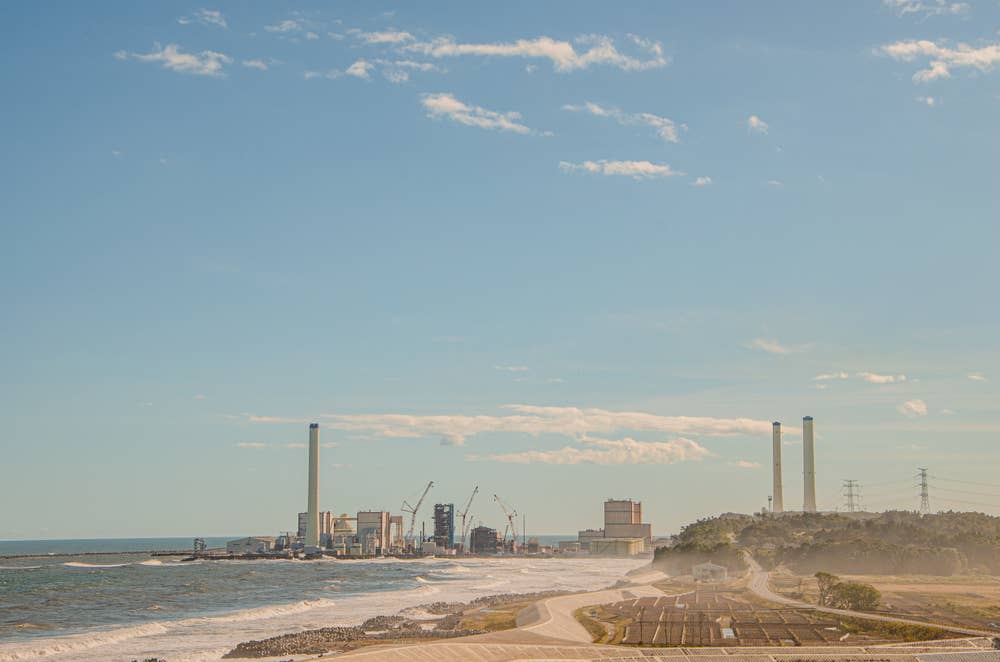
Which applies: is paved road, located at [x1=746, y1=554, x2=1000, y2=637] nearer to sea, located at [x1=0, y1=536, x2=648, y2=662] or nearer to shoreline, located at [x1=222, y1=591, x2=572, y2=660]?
shoreline, located at [x1=222, y1=591, x2=572, y2=660]

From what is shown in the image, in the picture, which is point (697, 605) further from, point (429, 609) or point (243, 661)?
point (243, 661)

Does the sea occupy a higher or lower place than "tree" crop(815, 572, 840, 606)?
lower

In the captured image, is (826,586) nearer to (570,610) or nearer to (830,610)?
(830,610)

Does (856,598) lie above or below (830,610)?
above

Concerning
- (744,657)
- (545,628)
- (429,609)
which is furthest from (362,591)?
(744,657)

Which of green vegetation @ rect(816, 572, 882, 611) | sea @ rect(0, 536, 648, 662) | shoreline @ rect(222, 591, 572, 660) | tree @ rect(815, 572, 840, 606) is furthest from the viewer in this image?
tree @ rect(815, 572, 840, 606)

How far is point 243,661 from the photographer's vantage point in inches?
2901

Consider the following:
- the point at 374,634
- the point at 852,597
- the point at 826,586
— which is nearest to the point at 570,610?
the point at 374,634

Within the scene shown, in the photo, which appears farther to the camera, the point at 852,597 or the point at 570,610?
the point at 570,610

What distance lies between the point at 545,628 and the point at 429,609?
3742 cm

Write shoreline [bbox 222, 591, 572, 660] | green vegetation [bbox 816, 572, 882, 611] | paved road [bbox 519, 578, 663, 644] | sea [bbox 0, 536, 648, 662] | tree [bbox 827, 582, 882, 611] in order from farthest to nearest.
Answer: green vegetation [bbox 816, 572, 882, 611]
tree [bbox 827, 582, 882, 611]
sea [bbox 0, 536, 648, 662]
paved road [bbox 519, 578, 663, 644]
shoreline [bbox 222, 591, 572, 660]

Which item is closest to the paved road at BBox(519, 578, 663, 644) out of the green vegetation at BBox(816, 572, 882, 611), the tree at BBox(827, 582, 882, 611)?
the green vegetation at BBox(816, 572, 882, 611)

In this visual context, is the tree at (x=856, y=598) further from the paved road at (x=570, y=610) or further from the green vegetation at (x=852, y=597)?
the paved road at (x=570, y=610)

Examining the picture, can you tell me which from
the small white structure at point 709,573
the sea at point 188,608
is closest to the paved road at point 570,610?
the small white structure at point 709,573
